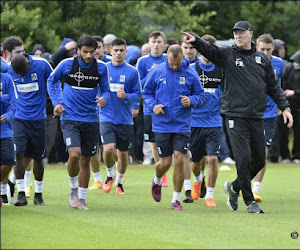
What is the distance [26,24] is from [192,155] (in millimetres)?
11401

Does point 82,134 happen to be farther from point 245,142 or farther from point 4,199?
point 245,142

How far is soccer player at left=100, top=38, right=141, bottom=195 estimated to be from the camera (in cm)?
1695

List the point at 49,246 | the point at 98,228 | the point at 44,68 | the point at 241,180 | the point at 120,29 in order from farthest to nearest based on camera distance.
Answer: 1. the point at 120,29
2. the point at 44,68
3. the point at 241,180
4. the point at 98,228
5. the point at 49,246

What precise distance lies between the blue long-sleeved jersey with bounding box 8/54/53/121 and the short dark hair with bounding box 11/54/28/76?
0.18m

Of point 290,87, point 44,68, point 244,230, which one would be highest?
point 44,68

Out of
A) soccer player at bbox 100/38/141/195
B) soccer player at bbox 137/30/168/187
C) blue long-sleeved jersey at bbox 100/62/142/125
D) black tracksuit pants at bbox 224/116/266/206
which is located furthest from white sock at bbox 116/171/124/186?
black tracksuit pants at bbox 224/116/266/206

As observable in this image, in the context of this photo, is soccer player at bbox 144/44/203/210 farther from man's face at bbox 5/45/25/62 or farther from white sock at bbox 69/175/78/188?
man's face at bbox 5/45/25/62

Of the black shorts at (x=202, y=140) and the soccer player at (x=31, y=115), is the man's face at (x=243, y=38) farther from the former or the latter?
the soccer player at (x=31, y=115)

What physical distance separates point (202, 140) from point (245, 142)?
81.3 inches

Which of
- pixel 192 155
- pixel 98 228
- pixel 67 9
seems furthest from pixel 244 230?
pixel 67 9

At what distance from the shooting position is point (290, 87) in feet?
78.3

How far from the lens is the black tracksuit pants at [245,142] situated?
13.7 meters

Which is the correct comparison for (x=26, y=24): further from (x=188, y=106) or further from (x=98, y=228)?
(x=98, y=228)

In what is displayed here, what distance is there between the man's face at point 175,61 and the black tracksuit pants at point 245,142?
114cm
